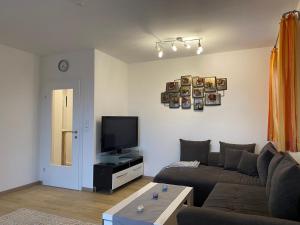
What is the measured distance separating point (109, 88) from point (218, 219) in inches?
143

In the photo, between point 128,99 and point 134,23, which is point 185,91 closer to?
point 128,99

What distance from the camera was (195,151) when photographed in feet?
14.5

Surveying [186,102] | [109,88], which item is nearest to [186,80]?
[186,102]

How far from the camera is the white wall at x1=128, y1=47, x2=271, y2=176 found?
4.27 metres

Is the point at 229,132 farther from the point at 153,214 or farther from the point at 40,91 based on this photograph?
the point at 40,91

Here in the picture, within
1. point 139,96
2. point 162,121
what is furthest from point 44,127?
point 162,121

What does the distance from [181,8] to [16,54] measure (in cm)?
317

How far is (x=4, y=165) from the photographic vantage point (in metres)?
4.01

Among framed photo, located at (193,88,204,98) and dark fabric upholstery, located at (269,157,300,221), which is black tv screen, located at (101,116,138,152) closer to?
framed photo, located at (193,88,204,98)

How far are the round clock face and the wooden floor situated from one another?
7.34ft

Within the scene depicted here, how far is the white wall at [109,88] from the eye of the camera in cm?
433

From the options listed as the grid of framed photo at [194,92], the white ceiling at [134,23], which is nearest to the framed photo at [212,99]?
the grid of framed photo at [194,92]

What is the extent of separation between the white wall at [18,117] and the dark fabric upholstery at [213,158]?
3.35 m

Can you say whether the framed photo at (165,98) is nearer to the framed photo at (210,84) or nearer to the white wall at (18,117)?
the framed photo at (210,84)
